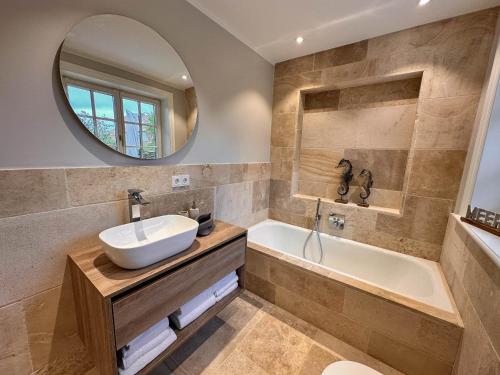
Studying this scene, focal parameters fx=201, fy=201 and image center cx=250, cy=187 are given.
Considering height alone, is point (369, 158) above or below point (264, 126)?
below

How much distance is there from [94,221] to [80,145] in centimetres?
42

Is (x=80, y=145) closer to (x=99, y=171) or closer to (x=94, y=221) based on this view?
(x=99, y=171)

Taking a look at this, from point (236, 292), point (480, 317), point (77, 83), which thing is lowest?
point (236, 292)

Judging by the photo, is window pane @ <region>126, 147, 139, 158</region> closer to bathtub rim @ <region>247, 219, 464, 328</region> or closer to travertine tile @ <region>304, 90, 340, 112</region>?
bathtub rim @ <region>247, 219, 464, 328</region>

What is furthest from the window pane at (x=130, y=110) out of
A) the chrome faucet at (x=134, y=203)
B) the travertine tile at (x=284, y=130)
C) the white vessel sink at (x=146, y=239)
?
the travertine tile at (x=284, y=130)

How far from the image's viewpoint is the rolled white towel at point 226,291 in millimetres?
1370

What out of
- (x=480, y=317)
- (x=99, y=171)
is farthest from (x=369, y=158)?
(x=99, y=171)

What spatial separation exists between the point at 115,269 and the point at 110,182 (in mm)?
502

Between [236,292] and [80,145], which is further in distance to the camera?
[236,292]

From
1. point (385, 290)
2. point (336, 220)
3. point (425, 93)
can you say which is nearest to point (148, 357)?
point (385, 290)

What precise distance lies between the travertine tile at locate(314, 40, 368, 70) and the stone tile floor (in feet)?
8.02

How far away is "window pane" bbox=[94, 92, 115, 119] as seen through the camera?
3.60 ft

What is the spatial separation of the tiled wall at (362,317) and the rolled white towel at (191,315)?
669mm

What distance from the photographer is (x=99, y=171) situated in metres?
1.12
